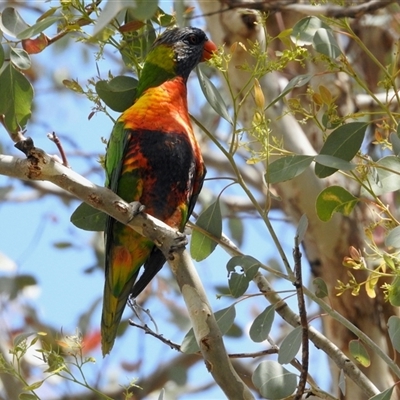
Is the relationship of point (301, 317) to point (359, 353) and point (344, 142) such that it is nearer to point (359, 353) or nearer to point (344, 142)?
point (359, 353)

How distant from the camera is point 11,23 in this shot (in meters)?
1.62

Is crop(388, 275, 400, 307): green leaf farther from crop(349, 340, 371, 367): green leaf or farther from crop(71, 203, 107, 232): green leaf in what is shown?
crop(71, 203, 107, 232): green leaf

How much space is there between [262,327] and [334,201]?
0.32 m

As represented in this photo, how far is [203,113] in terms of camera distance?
10.9 ft

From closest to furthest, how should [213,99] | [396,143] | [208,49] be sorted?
[396,143]
[213,99]
[208,49]

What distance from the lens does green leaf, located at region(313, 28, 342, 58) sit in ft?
4.87

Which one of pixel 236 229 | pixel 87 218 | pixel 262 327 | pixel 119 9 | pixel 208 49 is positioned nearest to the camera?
pixel 119 9

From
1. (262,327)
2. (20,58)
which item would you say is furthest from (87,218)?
(262,327)

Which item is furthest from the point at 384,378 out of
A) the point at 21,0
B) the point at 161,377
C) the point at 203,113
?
the point at 21,0

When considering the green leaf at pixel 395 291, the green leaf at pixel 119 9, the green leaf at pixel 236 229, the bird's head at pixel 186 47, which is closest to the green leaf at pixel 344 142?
the green leaf at pixel 395 291

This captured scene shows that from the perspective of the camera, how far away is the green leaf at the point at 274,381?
1498 millimetres

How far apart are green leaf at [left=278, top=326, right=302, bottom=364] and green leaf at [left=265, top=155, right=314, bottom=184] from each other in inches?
12.9

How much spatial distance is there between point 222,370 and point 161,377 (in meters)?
2.48

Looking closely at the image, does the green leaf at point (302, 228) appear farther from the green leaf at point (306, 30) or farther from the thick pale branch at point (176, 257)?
the green leaf at point (306, 30)
